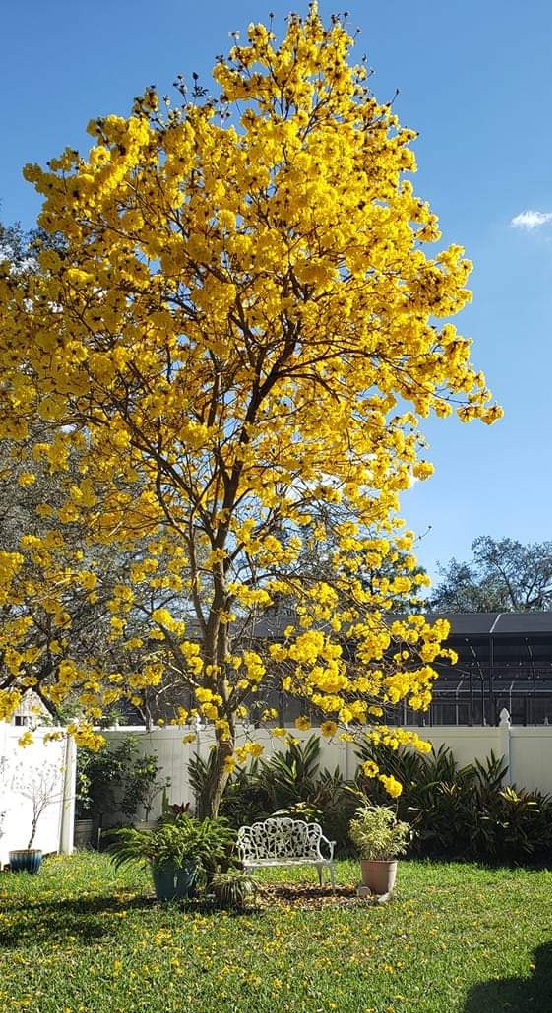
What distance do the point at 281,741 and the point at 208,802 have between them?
424 cm

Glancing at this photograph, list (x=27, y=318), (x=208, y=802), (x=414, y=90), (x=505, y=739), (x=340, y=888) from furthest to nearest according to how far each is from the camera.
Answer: (x=505, y=739)
(x=340, y=888)
(x=208, y=802)
(x=414, y=90)
(x=27, y=318)

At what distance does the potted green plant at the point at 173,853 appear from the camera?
7273 millimetres

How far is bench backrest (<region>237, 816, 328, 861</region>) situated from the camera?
844cm

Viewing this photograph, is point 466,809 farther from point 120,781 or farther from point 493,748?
point 120,781

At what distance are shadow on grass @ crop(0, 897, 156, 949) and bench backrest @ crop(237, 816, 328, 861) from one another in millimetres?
1201

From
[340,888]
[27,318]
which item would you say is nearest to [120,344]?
[27,318]

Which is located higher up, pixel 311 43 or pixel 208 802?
pixel 311 43

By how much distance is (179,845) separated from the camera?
7.29 meters

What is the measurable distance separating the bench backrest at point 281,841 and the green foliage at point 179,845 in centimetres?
76

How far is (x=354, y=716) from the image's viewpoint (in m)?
7.20

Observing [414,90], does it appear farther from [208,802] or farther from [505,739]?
[505,739]

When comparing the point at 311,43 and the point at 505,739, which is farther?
the point at 505,739

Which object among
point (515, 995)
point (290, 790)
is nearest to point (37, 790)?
point (290, 790)

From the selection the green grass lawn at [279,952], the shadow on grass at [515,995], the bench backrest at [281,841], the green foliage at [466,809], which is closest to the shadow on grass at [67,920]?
the green grass lawn at [279,952]
